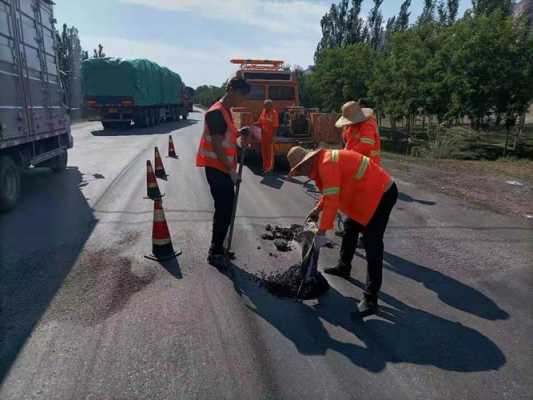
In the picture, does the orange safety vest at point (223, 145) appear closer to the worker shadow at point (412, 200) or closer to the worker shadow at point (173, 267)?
the worker shadow at point (173, 267)

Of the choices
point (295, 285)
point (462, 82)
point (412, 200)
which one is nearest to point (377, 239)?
point (295, 285)

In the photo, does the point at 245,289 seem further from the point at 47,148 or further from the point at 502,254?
the point at 47,148

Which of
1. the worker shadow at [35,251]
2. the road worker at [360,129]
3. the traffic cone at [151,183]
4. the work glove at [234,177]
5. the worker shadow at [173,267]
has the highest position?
the road worker at [360,129]

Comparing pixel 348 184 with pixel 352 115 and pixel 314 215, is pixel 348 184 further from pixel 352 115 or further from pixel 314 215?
A: pixel 352 115

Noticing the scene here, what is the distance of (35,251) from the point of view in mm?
4887

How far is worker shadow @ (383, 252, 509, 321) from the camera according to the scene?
3.74 metres

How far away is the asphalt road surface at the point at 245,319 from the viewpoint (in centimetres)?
272

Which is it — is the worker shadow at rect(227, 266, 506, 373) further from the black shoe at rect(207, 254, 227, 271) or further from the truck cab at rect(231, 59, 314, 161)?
the truck cab at rect(231, 59, 314, 161)

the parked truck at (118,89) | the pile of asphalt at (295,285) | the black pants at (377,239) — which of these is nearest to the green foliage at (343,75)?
the parked truck at (118,89)

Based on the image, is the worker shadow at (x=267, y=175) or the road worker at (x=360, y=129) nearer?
the road worker at (x=360, y=129)

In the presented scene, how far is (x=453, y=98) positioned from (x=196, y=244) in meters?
12.9

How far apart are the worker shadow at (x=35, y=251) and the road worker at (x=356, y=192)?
245 cm

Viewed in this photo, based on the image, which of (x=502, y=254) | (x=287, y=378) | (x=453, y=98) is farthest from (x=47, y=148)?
(x=453, y=98)

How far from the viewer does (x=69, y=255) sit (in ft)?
15.7
